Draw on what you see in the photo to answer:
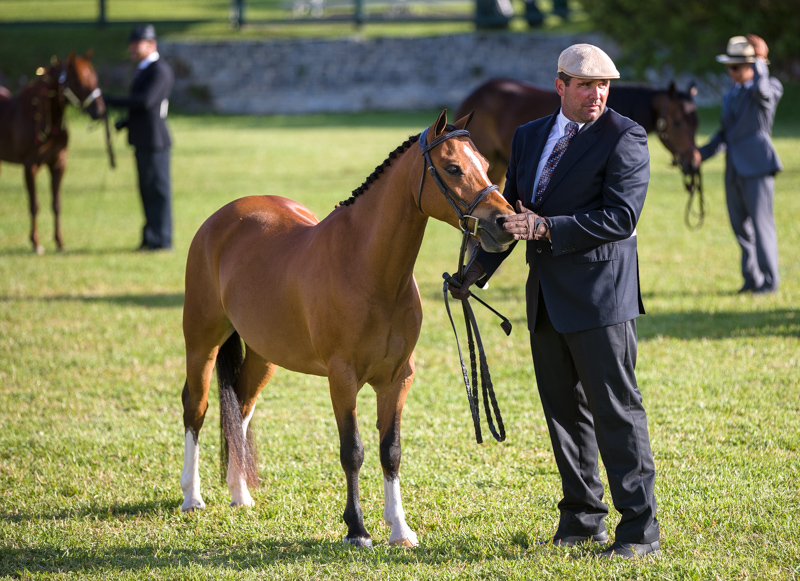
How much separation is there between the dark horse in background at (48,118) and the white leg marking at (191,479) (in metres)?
7.79

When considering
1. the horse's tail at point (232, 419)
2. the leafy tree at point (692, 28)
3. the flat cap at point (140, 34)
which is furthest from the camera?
the leafy tree at point (692, 28)

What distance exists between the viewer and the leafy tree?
26.6m

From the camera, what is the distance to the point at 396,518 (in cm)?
397

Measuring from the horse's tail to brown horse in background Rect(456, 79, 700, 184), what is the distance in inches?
168

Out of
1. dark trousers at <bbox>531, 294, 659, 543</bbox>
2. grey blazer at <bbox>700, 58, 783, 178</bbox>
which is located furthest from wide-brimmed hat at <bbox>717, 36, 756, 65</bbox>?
dark trousers at <bbox>531, 294, 659, 543</bbox>

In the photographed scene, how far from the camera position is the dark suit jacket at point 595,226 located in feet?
11.1

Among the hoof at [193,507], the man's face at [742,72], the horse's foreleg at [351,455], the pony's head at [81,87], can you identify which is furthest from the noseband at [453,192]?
the pony's head at [81,87]

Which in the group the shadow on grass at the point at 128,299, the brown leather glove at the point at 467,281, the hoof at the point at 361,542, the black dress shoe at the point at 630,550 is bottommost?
the shadow on grass at the point at 128,299

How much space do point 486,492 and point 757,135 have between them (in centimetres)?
546

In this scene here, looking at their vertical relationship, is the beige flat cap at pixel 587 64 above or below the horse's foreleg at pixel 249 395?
above

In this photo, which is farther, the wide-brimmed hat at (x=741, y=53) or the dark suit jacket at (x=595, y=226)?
the wide-brimmed hat at (x=741, y=53)

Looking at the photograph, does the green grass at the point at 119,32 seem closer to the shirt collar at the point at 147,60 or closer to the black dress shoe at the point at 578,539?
the shirt collar at the point at 147,60

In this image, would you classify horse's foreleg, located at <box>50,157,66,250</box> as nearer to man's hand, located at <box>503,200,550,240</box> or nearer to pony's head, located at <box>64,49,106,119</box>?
pony's head, located at <box>64,49,106,119</box>

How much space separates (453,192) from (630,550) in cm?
171
